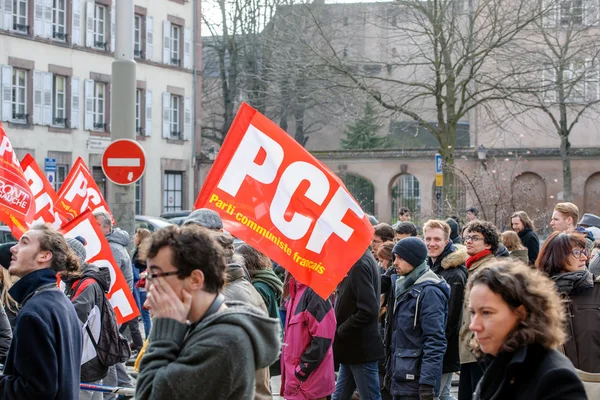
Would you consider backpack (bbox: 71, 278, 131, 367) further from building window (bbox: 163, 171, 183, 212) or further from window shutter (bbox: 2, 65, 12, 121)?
building window (bbox: 163, 171, 183, 212)

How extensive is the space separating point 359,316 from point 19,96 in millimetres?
28400

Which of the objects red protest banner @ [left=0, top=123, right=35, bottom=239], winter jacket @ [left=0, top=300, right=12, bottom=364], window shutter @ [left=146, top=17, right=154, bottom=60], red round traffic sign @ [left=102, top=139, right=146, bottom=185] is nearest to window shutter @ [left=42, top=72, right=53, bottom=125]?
window shutter @ [left=146, top=17, right=154, bottom=60]

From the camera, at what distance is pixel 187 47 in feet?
135

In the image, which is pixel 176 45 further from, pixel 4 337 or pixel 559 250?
pixel 559 250

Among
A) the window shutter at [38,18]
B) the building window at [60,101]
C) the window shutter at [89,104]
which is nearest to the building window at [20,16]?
the window shutter at [38,18]

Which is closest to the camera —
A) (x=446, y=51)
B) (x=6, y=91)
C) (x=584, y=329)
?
(x=584, y=329)

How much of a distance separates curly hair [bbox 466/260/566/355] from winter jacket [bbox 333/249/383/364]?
3.86m

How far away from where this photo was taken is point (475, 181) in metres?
20.7

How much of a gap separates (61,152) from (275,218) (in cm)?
3015

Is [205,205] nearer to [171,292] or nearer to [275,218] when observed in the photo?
[275,218]

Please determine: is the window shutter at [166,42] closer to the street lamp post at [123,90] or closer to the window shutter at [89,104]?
the window shutter at [89,104]

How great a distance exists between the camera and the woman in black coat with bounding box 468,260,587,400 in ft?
10.5

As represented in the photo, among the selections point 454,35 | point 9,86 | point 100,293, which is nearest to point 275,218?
point 100,293

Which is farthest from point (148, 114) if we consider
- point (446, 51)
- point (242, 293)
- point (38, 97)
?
point (242, 293)
